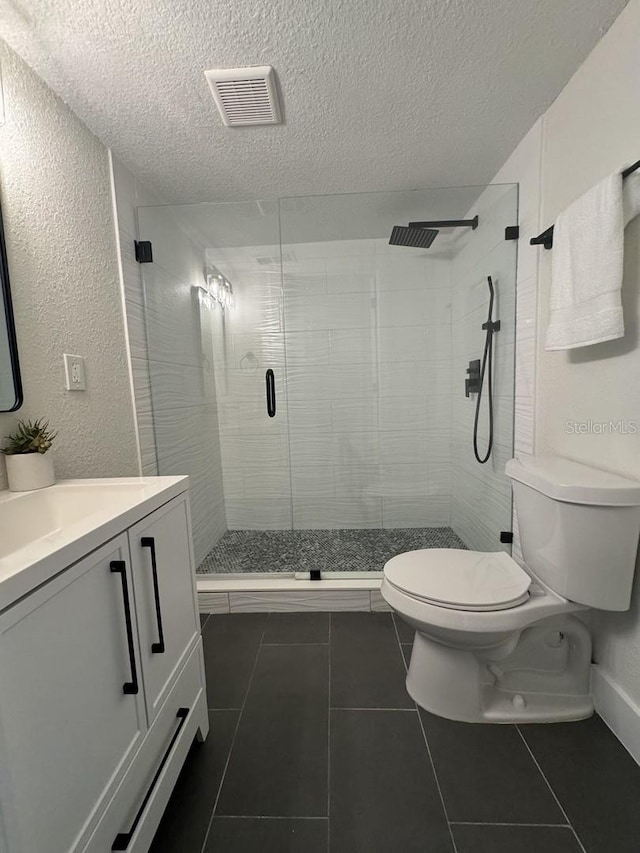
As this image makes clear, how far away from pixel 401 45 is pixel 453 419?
184 cm

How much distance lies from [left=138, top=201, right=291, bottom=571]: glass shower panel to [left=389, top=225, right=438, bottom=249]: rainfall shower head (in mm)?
704

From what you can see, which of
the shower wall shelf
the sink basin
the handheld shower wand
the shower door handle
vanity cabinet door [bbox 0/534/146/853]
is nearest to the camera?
vanity cabinet door [bbox 0/534/146/853]

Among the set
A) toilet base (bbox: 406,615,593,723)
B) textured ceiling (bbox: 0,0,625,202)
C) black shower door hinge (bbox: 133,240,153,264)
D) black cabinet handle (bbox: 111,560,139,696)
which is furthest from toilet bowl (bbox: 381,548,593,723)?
black shower door hinge (bbox: 133,240,153,264)

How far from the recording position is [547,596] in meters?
1.13

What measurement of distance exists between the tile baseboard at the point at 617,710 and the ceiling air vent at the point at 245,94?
2245 mm

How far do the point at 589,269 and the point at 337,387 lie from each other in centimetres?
153

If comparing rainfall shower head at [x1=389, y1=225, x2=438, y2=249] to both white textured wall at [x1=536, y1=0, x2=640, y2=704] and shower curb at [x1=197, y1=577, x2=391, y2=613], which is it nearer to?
white textured wall at [x1=536, y1=0, x2=640, y2=704]

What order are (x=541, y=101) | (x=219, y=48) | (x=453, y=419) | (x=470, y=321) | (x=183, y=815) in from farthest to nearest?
(x=453, y=419) < (x=470, y=321) < (x=541, y=101) < (x=219, y=48) < (x=183, y=815)

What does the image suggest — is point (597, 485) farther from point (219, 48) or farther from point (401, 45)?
point (219, 48)

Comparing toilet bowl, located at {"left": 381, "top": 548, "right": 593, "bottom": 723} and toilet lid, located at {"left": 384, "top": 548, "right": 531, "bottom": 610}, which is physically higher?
A: toilet lid, located at {"left": 384, "top": 548, "right": 531, "bottom": 610}

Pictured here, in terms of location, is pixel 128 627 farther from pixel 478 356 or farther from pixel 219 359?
pixel 478 356

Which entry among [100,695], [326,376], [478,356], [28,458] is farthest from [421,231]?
[100,695]

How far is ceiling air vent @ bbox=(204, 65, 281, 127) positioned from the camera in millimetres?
1186

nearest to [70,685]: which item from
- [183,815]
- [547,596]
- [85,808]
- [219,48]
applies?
[85,808]
